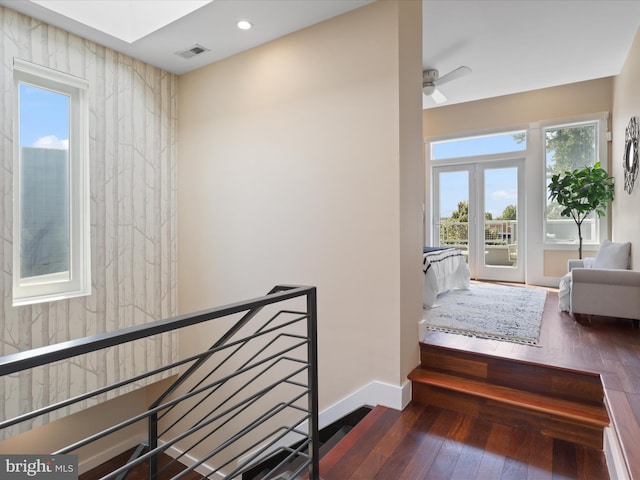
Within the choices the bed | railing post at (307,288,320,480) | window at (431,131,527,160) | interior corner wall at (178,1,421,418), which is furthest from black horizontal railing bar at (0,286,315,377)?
window at (431,131,527,160)

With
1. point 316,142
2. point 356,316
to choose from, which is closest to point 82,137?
point 316,142

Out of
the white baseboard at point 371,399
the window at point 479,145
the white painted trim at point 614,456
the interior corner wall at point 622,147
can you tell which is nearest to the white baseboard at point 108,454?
the white baseboard at point 371,399

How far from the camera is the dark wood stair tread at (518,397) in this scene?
1990 millimetres

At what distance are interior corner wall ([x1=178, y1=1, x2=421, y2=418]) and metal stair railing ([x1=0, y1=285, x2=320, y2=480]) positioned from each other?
0.36m

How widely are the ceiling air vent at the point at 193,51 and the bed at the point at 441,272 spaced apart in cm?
286

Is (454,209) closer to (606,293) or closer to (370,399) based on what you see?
(606,293)

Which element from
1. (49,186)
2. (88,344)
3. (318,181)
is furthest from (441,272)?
(49,186)

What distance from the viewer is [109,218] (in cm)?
328

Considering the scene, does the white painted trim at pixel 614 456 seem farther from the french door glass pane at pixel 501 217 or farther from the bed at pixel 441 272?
the french door glass pane at pixel 501 217

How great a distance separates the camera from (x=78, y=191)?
10.4ft

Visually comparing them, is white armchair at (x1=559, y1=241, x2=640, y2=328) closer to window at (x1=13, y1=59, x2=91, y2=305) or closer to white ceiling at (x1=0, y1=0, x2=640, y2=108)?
white ceiling at (x1=0, y1=0, x2=640, y2=108)

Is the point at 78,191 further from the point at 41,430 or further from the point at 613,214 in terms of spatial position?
the point at 613,214

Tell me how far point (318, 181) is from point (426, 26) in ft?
5.87

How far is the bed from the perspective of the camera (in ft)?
12.5
